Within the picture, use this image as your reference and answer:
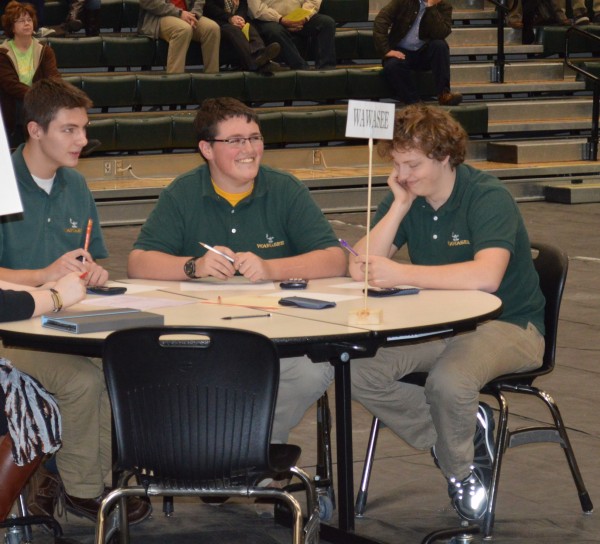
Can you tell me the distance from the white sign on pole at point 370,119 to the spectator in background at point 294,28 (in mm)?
7084

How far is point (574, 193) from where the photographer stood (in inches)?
373

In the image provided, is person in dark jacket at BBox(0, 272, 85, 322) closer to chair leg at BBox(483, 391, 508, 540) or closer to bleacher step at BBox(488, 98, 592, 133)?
chair leg at BBox(483, 391, 508, 540)

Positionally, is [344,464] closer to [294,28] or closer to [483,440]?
[483,440]

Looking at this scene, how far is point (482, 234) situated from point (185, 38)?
668 cm

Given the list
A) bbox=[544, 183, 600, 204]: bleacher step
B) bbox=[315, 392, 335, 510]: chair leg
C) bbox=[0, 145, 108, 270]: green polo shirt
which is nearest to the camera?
bbox=[315, 392, 335, 510]: chair leg

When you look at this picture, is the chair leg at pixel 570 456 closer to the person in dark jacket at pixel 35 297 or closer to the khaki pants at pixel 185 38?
the person in dark jacket at pixel 35 297

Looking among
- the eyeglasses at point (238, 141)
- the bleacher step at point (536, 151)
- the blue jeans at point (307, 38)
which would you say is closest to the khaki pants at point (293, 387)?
the eyeglasses at point (238, 141)

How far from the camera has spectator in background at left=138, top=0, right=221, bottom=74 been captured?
9383mm

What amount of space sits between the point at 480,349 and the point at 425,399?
0.28m

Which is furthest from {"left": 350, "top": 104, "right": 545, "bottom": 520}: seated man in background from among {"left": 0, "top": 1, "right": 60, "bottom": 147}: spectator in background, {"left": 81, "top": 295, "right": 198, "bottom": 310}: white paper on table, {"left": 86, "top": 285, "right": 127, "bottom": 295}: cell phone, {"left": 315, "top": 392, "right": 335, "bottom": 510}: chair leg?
{"left": 0, "top": 1, "right": 60, "bottom": 147}: spectator in background

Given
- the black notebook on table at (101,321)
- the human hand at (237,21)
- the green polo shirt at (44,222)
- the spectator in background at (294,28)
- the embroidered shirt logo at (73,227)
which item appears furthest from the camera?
the spectator in background at (294,28)

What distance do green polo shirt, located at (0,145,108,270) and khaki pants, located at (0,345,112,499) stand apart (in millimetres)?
488

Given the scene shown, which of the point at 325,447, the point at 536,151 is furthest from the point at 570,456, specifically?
the point at 536,151

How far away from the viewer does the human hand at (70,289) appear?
2797 mm
